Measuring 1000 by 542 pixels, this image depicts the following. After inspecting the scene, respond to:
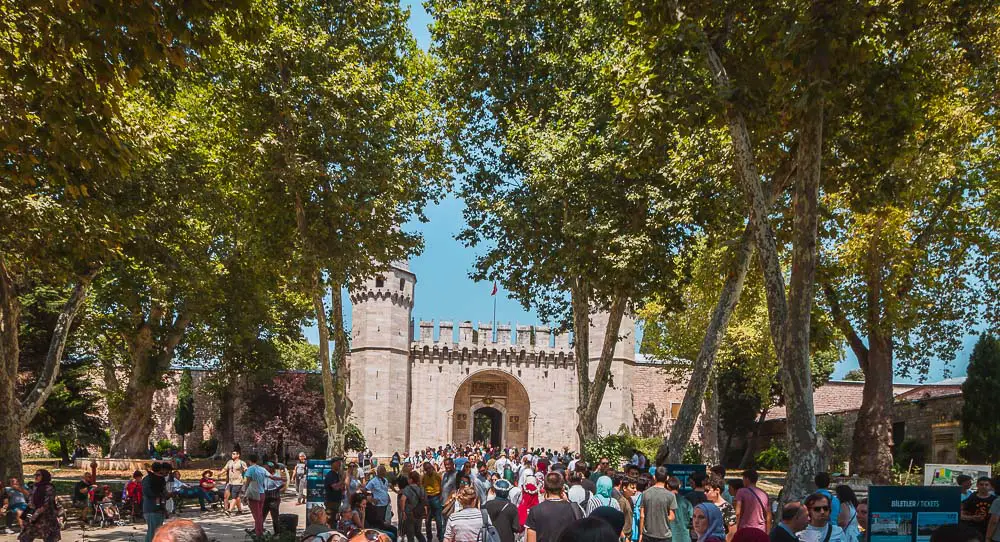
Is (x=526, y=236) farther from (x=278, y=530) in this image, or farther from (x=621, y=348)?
(x=621, y=348)

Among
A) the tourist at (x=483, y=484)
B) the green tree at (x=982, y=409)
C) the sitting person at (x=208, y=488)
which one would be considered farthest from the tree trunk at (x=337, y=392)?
the green tree at (x=982, y=409)

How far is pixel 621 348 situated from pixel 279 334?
16849mm

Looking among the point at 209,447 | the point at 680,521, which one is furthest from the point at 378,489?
the point at 209,447

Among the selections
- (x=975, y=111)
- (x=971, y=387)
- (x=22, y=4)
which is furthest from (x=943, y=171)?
(x=22, y=4)

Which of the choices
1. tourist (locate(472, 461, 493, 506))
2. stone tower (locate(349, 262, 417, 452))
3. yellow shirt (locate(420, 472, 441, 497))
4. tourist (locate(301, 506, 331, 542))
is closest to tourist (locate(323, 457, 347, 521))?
yellow shirt (locate(420, 472, 441, 497))

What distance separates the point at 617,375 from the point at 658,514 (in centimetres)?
3237

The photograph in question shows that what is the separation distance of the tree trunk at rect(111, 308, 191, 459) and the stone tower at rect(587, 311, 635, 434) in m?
19.8

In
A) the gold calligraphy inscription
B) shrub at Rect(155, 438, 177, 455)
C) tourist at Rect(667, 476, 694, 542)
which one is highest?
the gold calligraphy inscription

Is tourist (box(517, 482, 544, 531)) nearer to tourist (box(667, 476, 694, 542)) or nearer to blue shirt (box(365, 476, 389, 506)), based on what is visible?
blue shirt (box(365, 476, 389, 506))

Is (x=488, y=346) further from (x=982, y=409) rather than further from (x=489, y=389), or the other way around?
(x=982, y=409)

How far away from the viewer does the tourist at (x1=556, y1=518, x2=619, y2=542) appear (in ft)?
10.6

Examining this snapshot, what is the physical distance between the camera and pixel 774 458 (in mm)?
35625

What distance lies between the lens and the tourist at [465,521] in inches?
272

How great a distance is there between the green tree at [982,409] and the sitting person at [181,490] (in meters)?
20.7
